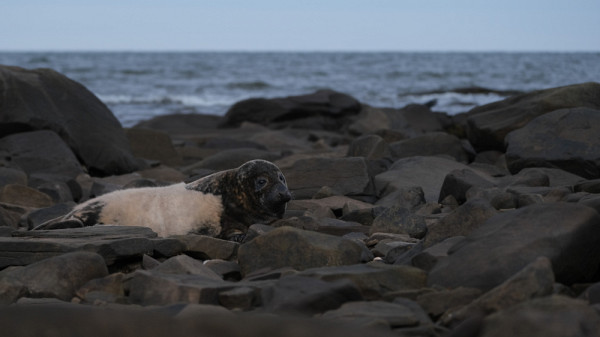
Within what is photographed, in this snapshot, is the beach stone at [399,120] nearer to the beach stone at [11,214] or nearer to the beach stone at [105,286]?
the beach stone at [11,214]

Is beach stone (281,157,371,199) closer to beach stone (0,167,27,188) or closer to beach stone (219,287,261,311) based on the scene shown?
beach stone (0,167,27,188)

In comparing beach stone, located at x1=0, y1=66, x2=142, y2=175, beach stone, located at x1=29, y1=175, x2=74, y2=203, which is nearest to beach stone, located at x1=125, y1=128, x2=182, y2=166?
beach stone, located at x1=0, y1=66, x2=142, y2=175

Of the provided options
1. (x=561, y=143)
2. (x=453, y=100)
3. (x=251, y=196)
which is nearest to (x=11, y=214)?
(x=251, y=196)

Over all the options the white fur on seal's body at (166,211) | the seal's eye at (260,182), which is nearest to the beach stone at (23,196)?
the white fur on seal's body at (166,211)

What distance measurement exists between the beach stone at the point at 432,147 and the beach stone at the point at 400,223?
4611 mm

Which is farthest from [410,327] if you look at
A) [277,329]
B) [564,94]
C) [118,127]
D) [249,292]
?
[118,127]

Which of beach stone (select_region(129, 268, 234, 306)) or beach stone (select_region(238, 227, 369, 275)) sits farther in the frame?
beach stone (select_region(238, 227, 369, 275))

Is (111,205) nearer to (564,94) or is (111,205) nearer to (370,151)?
(370,151)

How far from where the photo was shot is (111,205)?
618 cm

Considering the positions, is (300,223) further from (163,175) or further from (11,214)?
(163,175)

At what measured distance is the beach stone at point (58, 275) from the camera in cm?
423

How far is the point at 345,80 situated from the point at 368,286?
38.0m

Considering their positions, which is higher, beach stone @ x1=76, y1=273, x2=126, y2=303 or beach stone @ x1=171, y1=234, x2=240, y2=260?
beach stone @ x1=76, y1=273, x2=126, y2=303

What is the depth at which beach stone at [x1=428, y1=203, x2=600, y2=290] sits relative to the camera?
3.79m
